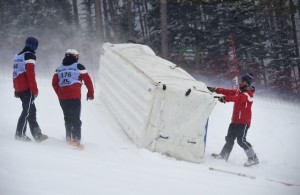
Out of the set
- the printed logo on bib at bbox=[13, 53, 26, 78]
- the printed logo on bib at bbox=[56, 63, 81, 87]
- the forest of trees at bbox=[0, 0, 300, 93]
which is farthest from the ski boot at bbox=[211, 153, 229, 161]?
the forest of trees at bbox=[0, 0, 300, 93]

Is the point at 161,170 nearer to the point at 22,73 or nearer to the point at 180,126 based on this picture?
the point at 180,126

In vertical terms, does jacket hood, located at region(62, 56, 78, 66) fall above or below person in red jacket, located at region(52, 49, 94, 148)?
above

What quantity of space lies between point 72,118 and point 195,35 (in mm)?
17445

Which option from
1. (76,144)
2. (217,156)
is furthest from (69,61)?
(217,156)

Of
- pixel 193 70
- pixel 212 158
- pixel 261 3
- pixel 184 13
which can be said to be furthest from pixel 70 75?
pixel 184 13

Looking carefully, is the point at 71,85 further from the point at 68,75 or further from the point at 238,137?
the point at 238,137

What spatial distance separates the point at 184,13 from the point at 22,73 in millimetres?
19163

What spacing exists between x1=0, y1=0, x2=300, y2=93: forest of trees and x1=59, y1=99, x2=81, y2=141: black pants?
12.1 m

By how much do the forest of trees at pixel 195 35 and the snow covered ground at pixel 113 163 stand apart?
30.8ft

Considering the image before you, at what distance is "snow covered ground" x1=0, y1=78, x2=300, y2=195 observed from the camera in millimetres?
3572

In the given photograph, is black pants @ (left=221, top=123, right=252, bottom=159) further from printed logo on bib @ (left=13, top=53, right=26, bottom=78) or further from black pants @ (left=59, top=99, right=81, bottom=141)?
printed logo on bib @ (left=13, top=53, right=26, bottom=78)

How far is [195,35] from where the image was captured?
73.0ft

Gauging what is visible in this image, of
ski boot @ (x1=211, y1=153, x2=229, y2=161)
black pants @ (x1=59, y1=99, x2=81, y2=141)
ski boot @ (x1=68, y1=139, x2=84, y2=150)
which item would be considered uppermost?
black pants @ (x1=59, y1=99, x2=81, y2=141)

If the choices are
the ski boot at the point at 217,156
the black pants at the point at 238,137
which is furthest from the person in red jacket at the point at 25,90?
the black pants at the point at 238,137
